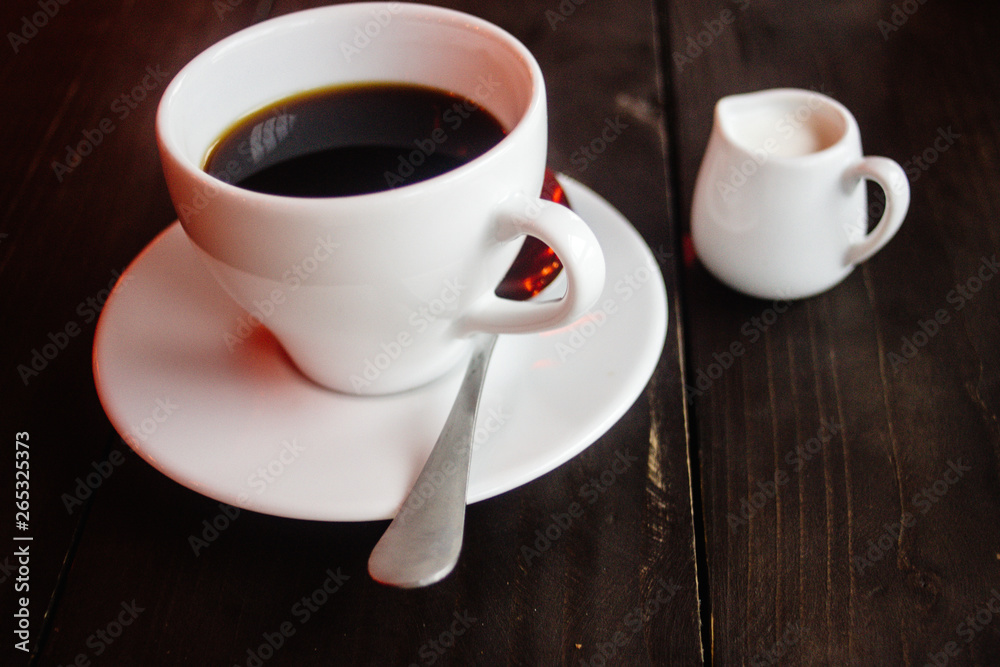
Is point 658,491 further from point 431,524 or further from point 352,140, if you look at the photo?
point 352,140

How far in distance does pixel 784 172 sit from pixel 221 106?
0.48 metres

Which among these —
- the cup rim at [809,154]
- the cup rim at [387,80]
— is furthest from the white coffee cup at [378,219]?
the cup rim at [809,154]

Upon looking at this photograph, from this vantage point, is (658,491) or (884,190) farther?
A: (884,190)

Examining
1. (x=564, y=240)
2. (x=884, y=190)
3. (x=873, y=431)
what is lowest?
(x=873, y=431)

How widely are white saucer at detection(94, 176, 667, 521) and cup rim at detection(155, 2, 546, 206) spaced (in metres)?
0.14

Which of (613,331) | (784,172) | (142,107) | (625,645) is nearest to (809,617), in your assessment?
(625,645)

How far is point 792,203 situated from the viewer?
0.68 meters

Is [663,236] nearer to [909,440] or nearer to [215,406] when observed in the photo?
[909,440]

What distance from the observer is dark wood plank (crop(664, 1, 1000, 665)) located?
1.65 feet

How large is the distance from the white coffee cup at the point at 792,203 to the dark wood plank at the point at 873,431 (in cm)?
3

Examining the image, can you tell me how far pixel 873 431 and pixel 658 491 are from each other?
19 cm

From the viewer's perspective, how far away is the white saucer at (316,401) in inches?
19.2

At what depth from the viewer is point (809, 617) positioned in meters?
0.50

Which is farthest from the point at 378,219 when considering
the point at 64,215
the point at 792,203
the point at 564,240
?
the point at 64,215
